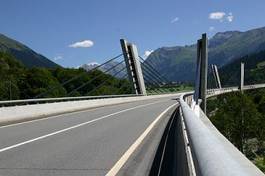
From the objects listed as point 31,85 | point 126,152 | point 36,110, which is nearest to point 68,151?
point 126,152

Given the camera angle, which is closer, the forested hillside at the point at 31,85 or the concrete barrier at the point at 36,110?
Answer: the concrete barrier at the point at 36,110

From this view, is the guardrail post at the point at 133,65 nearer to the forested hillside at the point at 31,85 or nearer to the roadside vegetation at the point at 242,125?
the roadside vegetation at the point at 242,125

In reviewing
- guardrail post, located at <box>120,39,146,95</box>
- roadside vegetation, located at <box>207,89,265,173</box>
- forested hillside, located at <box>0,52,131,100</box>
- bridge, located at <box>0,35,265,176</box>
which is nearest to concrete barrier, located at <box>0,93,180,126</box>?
bridge, located at <box>0,35,265,176</box>

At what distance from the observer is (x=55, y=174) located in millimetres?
8570

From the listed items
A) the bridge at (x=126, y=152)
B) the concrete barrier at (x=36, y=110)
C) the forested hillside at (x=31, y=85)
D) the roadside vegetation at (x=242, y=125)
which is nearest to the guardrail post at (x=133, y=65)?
the roadside vegetation at (x=242, y=125)

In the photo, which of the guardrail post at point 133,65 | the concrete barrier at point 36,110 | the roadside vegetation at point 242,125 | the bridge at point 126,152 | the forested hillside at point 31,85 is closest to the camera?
the bridge at point 126,152

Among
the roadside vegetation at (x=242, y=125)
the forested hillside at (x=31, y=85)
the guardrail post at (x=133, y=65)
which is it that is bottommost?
the roadside vegetation at (x=242, y=125)

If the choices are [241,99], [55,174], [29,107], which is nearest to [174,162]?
[55,174]

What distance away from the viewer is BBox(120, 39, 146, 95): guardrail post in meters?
67.5

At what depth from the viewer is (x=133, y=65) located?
6869cm

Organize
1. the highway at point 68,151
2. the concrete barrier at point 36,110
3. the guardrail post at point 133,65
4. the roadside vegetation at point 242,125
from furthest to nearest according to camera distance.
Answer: the roadside vegetation at point 242,125 < the guardrail post at point 133,65 < the concrete barrier at point 36,110 < the highway at point 68,151

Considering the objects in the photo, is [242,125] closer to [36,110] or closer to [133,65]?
[133,65]

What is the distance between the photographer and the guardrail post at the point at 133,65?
222 ft

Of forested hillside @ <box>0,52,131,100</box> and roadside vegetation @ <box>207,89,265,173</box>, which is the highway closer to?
roadside vegetation @ <box>207,89,265,173</box>
